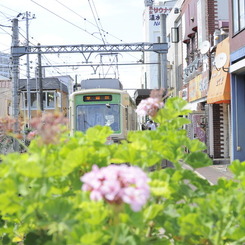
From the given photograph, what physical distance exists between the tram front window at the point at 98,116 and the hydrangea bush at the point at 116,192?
14314 mm

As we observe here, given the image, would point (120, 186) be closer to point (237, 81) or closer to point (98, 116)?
point (98, 116)

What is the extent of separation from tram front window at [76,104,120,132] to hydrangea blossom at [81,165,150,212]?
50.8 ft

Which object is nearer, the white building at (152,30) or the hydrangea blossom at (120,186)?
the hydrangea blossom at (120,186)

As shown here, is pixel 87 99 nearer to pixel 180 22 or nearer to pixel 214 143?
pixel 214 143

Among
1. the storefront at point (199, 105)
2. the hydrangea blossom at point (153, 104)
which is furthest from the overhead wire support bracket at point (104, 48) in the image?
the hydrangea blossom at point (153, 104)

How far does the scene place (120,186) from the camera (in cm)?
179

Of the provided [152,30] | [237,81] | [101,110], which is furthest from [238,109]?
[152,30]

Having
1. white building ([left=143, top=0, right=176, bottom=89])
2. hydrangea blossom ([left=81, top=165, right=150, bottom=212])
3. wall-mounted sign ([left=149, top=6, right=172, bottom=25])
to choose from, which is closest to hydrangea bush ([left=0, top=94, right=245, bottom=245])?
hydrangea blossom ([left=81, top=165, right=150, bottom=212])

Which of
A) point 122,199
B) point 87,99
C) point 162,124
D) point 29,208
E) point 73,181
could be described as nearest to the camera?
point 122,199

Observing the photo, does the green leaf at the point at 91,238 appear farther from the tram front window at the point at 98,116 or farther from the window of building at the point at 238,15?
the window of building at the point at 238,15

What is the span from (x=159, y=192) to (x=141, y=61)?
2960 cm

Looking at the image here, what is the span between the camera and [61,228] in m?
1.96

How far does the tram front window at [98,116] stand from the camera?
1739 cm

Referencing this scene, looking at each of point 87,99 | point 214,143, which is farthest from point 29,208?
point 214,143
